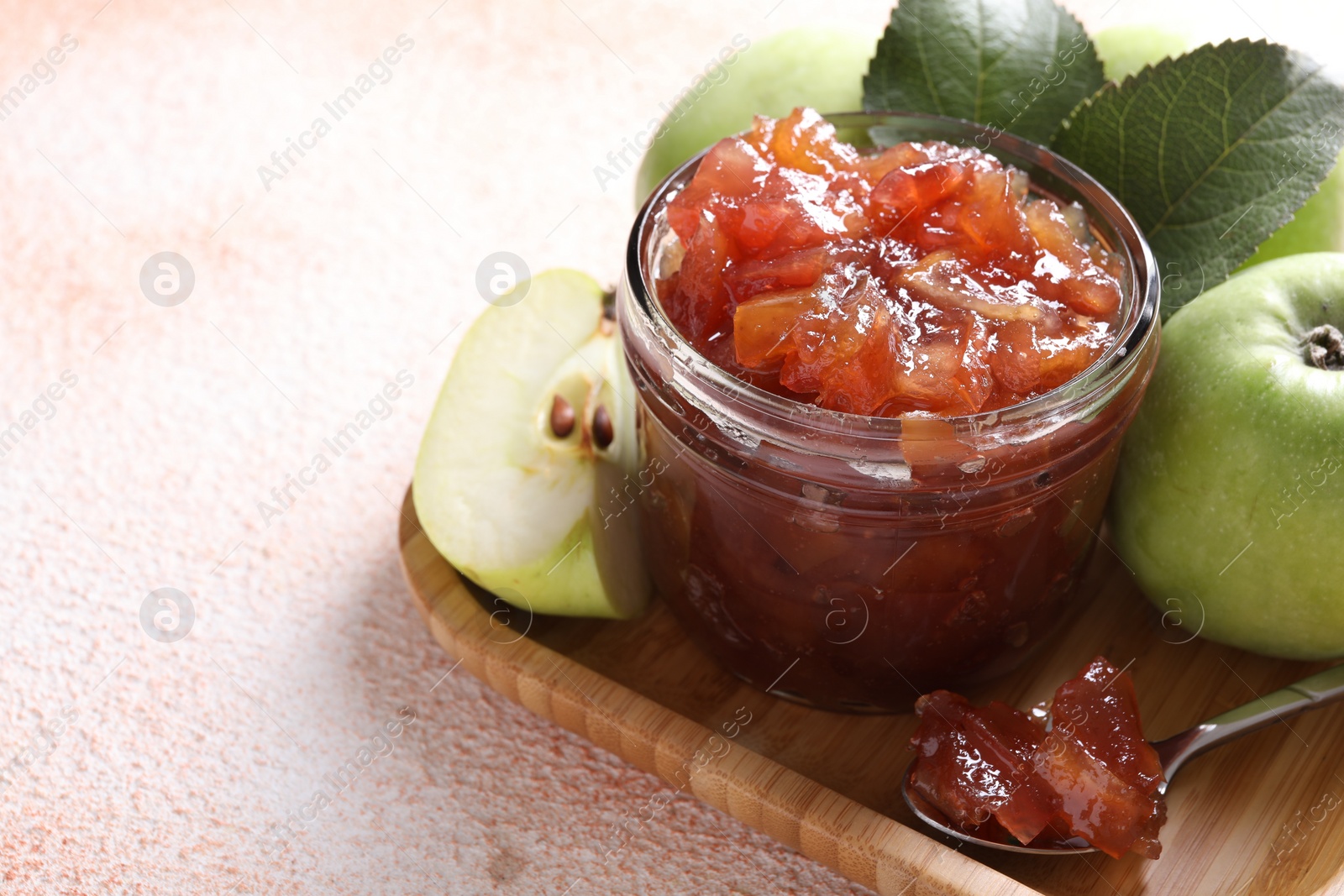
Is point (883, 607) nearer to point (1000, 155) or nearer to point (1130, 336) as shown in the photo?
point (1130, 336)

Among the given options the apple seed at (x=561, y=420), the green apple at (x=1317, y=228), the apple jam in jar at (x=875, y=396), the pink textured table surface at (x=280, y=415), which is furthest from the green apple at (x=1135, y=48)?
the apple seed at (x=561, y=420)

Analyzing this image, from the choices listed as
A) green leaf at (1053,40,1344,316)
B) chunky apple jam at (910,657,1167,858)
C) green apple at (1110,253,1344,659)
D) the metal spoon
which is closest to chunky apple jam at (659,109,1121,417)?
green apple at (1110,253,1344,659)

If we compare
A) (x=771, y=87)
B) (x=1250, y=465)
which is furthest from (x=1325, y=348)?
(x=771, y=87)

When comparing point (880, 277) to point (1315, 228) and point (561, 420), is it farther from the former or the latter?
point (1315, 228)

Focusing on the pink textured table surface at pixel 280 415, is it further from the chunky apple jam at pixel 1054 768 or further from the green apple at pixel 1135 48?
the chunky apple jam at pixel 1054 768

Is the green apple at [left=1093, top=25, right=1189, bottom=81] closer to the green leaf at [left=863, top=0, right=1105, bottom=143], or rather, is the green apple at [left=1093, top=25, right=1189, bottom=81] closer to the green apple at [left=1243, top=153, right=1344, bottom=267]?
the green leaf at [left=863, top=0, right=1105, bottom=143]
